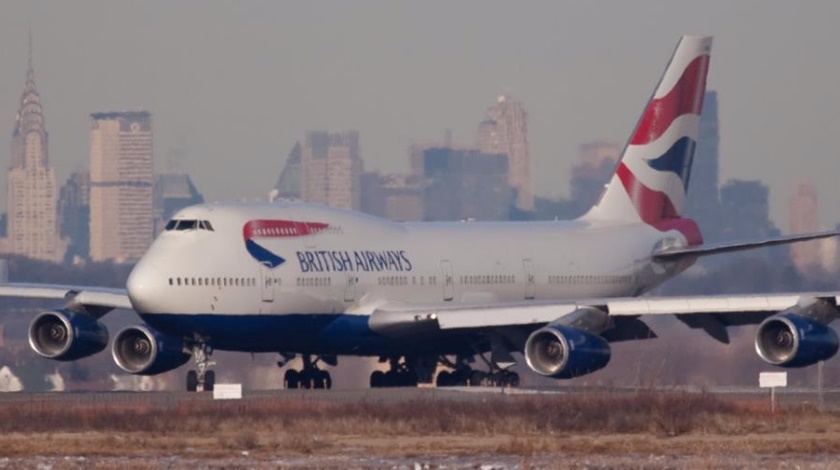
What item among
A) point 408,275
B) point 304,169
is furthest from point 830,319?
point 304,169

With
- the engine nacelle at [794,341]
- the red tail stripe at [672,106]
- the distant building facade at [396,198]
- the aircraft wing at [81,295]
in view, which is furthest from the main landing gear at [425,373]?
the distant building facade at [396,198]

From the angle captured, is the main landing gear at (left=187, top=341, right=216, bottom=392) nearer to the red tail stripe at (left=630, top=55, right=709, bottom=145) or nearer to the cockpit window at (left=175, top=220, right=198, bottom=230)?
the cockpit window at (left=175, top=220, right=198, bottom=230)

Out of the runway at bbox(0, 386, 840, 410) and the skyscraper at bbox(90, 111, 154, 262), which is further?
the skyscraper at bbox(90, 111, 154, 262)

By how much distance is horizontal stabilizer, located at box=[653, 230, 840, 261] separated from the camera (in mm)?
53969

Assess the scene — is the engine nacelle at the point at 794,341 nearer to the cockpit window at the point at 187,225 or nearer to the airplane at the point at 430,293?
the airplane at the point at 430,293

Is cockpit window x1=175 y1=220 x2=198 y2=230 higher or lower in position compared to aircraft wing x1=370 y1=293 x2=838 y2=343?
higher

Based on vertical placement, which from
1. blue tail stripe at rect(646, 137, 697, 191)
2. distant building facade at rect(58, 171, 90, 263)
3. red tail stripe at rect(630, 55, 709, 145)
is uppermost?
distant building facade at rect(58, 171, 90, 263)

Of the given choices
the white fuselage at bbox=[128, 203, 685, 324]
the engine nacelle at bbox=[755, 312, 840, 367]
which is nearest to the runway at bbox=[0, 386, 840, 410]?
the engine nacelle at bbox=[755, 312, 840, 367]

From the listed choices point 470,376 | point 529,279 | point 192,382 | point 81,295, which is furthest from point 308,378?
point 529,279

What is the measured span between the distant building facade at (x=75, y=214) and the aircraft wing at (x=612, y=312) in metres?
110

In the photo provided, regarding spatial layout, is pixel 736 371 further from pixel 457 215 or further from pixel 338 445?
pixel 457 215

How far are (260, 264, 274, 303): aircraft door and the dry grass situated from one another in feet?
23.4

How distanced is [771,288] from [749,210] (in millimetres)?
39187

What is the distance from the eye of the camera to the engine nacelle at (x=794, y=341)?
47.0 metres
